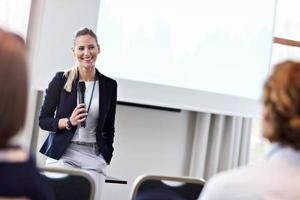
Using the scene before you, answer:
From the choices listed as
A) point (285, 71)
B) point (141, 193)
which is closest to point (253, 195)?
point (285, 71)

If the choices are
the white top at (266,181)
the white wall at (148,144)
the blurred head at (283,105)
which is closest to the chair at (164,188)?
the white top at (266,181)

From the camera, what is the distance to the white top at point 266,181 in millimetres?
1347

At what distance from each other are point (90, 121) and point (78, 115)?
0.48ft

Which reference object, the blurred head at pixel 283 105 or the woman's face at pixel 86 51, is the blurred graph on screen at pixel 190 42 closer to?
the woman's face at pixel 86 51

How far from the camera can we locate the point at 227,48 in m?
4.53

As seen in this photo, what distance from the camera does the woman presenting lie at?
10.3ft

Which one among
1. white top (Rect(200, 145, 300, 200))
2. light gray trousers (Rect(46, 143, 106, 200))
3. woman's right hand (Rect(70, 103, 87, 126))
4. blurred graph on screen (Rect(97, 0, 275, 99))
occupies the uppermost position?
blurred graph on screen (Rect(97, 0, 275, 99))

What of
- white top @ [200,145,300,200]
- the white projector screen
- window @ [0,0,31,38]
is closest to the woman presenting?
the white projector screen

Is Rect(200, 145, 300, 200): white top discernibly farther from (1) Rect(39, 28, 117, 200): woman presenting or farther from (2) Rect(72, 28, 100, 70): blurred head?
(2) Rect(72, 28, 100, 70): blurred head

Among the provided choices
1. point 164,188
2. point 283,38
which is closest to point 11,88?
point 164,188

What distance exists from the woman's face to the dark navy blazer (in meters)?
0.11

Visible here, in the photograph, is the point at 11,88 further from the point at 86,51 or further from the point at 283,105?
the point at 86,51

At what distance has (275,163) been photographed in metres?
1.37

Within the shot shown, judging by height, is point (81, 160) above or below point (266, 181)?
below
